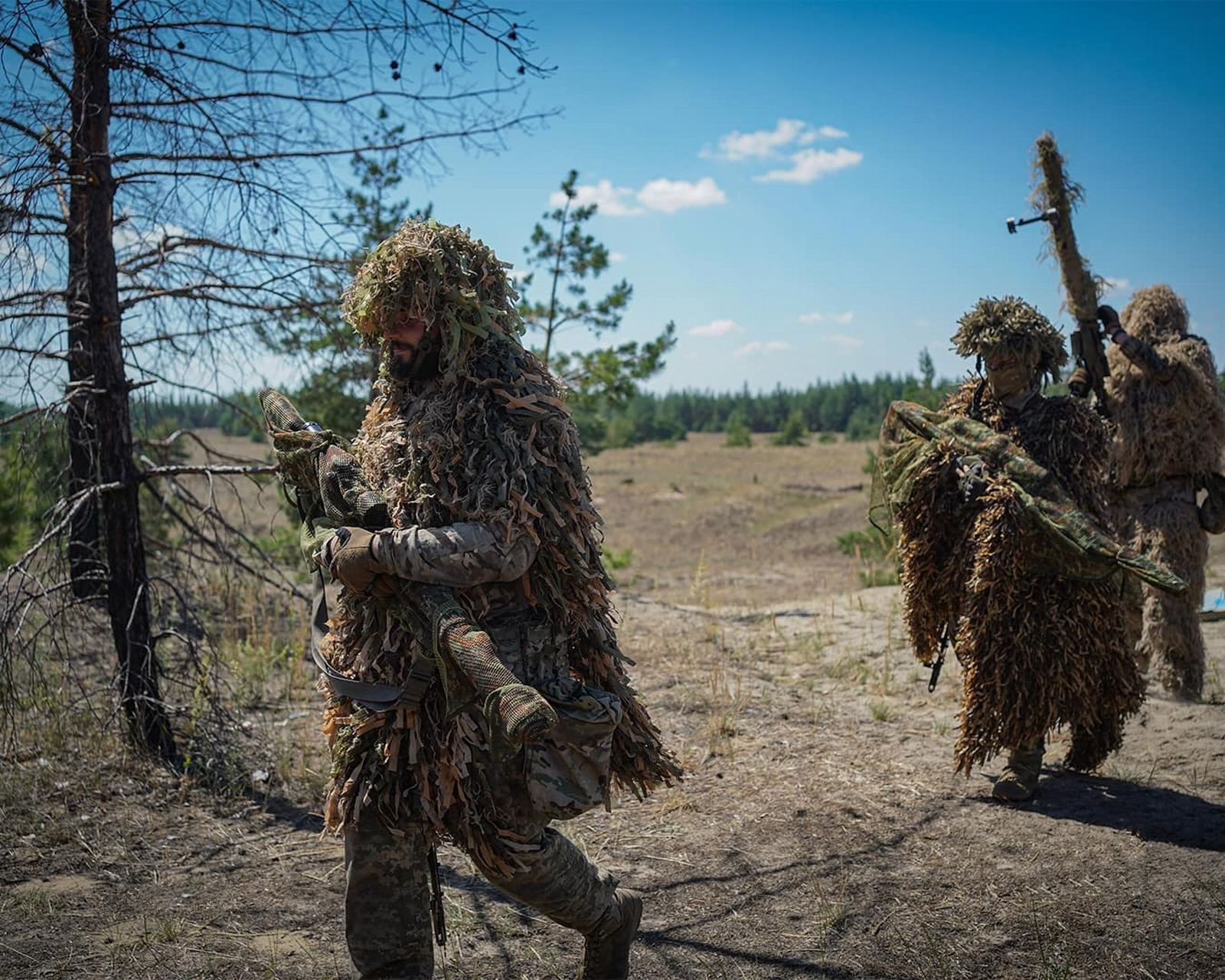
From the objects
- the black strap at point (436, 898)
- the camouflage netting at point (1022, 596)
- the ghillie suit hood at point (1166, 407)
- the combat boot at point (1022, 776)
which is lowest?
the combat boot at point (1022, 776)

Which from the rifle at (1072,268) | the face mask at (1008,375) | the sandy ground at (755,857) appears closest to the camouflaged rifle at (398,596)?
the sandy ground at (755,857)

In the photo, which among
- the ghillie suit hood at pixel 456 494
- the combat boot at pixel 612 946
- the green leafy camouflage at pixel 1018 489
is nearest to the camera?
the ghillie suit hood at pixel 456 494

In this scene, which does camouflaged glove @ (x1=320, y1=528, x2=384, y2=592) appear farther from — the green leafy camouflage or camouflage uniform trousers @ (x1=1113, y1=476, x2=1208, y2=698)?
camouflage uniform trousers @ (x1=1113, y1=476, x2=1208, y2=698)

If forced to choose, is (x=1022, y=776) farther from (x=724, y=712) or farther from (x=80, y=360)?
(x=80, y=360)

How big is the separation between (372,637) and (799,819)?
2.56 m

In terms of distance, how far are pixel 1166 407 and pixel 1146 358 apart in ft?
1.32

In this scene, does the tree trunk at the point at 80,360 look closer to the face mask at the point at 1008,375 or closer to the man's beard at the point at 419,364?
the man's beard at the point at 419,364

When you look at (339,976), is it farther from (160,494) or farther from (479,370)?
(160,494)

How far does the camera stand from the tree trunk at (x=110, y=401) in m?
4.44

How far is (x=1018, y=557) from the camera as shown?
446 centimetres

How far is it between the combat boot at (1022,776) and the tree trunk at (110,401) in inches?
159

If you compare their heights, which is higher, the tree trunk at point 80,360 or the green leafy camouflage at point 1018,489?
the tree trunk at point 80,360

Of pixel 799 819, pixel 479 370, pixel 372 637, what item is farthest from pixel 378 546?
pixel 799 819

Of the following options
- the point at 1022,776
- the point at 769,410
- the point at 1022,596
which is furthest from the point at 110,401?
the point at 769,410
